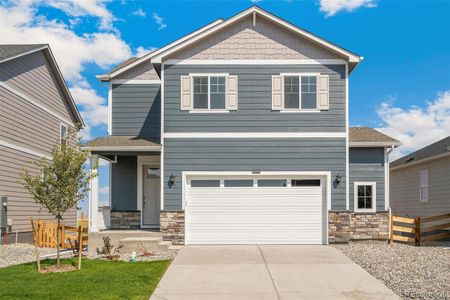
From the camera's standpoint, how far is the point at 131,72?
62.7ft

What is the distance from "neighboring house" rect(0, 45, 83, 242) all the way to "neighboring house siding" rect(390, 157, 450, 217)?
15.0 m

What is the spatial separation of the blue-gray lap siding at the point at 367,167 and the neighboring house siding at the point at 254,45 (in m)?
3.46

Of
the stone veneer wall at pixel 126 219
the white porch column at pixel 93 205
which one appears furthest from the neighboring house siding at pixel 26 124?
the stone veneer wall at pixel 126 219

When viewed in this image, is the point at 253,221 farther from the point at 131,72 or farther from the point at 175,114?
the point at 131,72

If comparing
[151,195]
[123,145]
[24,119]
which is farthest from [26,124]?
[151,195]

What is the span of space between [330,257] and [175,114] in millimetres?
6421

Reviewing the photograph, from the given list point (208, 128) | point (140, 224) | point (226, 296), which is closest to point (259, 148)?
point (208, 128)

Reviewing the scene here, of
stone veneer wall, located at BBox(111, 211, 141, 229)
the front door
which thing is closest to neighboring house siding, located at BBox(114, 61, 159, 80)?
the front door

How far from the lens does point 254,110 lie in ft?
52.0

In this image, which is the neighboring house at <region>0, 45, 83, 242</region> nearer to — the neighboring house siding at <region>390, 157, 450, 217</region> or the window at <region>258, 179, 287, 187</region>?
the window at <region>258, 179, 287, 187</region>

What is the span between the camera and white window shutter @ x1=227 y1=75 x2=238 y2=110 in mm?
15812

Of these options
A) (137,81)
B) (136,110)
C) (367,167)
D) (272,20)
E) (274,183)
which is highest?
(272,20)

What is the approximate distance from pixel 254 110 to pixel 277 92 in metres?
0.92

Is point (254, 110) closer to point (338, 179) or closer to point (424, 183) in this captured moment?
point (338, 179)
